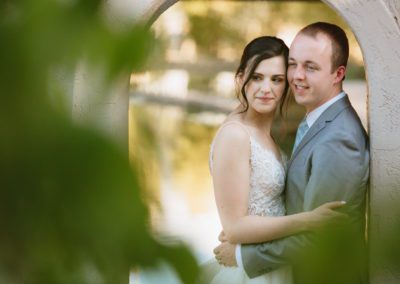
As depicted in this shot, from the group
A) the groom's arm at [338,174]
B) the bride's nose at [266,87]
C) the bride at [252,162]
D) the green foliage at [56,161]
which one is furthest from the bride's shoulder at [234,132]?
the green foliage at [56,161]

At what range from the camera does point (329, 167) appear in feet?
11.0

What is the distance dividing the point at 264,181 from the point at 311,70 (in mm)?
572

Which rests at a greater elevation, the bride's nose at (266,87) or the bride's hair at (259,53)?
the bride's hair at (259,53)

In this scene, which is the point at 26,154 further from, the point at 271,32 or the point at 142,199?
the point at 271,32

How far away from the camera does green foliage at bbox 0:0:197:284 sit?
0.33m

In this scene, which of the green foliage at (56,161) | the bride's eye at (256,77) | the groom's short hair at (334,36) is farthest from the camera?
the bride's eye at (256,77)

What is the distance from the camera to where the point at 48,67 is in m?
0.34

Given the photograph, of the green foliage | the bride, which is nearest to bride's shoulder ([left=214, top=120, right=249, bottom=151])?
the bride

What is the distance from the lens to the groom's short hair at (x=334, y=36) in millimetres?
3596

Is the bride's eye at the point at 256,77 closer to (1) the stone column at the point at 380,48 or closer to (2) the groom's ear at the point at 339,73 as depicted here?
(2) the groom's ear at the point at 339,73

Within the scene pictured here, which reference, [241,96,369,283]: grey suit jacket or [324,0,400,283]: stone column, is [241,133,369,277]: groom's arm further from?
[324,0,400,283]: stone column

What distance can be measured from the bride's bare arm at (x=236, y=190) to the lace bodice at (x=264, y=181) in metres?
0.06

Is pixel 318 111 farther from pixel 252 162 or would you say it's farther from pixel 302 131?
pixel 252 162

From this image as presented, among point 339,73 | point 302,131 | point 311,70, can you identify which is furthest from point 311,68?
point 302,131
